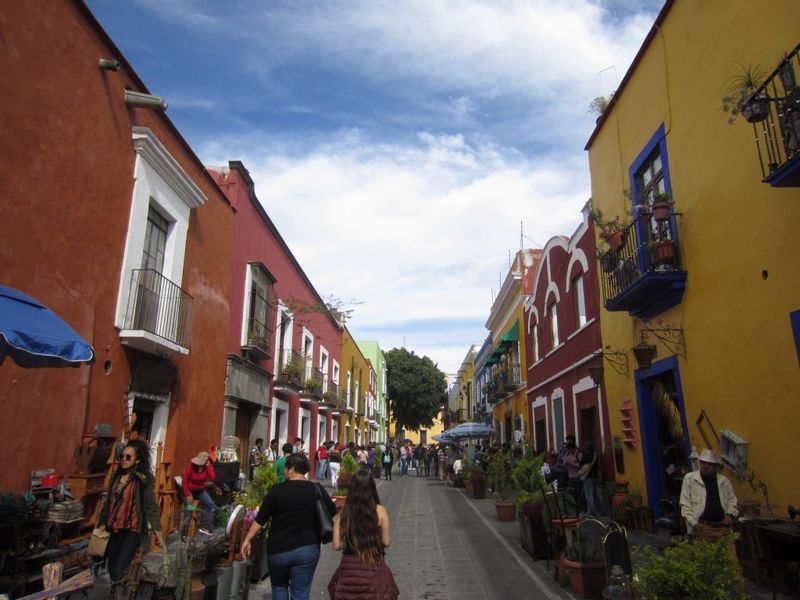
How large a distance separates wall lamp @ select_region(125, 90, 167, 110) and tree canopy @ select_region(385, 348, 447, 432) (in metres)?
42.4

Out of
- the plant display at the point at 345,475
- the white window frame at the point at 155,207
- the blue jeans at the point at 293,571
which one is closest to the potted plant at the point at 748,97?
the blue jeans at the point at 293,571

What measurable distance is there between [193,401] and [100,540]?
4742 mm

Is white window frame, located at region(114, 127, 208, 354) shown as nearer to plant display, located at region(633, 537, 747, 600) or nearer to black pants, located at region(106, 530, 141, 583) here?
black pants, located at region(106, 530, 141, 583)

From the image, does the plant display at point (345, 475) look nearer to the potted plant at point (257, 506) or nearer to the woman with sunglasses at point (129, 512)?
the potted plant at point (257, 506)

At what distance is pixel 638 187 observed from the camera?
9.56m

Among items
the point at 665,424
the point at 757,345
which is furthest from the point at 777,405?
the point at 665,424

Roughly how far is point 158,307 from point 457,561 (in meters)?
5.61

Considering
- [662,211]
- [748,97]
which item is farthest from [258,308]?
[748,97]

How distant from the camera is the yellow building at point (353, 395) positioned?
26688mm

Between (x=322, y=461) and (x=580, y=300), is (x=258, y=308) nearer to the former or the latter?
(x=322, y=461)

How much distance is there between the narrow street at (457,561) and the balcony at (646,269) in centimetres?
405

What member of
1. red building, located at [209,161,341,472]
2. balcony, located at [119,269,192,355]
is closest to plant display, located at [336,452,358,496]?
red building, located at [209,161,341,472]

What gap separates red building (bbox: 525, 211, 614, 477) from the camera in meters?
11.8

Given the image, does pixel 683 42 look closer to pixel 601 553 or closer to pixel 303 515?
pixel 601 553
